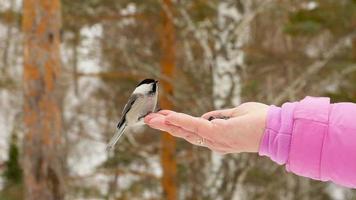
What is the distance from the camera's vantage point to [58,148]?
6.43 metres

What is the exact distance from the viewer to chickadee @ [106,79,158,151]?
64.7 inches

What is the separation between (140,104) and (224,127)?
309 millimetres

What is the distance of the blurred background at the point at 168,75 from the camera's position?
18.7 feet

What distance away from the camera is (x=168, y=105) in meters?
8.95

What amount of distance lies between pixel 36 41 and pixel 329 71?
12.7ft

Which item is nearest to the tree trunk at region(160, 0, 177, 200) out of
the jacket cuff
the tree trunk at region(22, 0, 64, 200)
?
the tree trunk at region(22, 0, 64, 200)

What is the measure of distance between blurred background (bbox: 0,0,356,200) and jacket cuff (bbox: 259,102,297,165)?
4027mm

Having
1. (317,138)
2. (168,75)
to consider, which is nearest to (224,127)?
(317,138)

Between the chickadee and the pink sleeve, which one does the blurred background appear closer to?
the chickadee

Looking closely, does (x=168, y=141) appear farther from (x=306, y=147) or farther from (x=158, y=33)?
(x=306, y=147)

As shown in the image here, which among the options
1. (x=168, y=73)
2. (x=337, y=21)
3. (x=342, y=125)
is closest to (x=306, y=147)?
(x=342, y=125)

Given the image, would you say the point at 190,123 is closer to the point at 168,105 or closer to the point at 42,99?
the point at 42,99

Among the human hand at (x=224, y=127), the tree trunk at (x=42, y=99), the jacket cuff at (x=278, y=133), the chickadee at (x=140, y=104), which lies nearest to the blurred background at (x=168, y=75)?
the tree trunk at (x=42, y=99)

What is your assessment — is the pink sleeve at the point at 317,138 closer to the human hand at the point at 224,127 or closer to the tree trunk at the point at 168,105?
the human hand at the point at 224,127
